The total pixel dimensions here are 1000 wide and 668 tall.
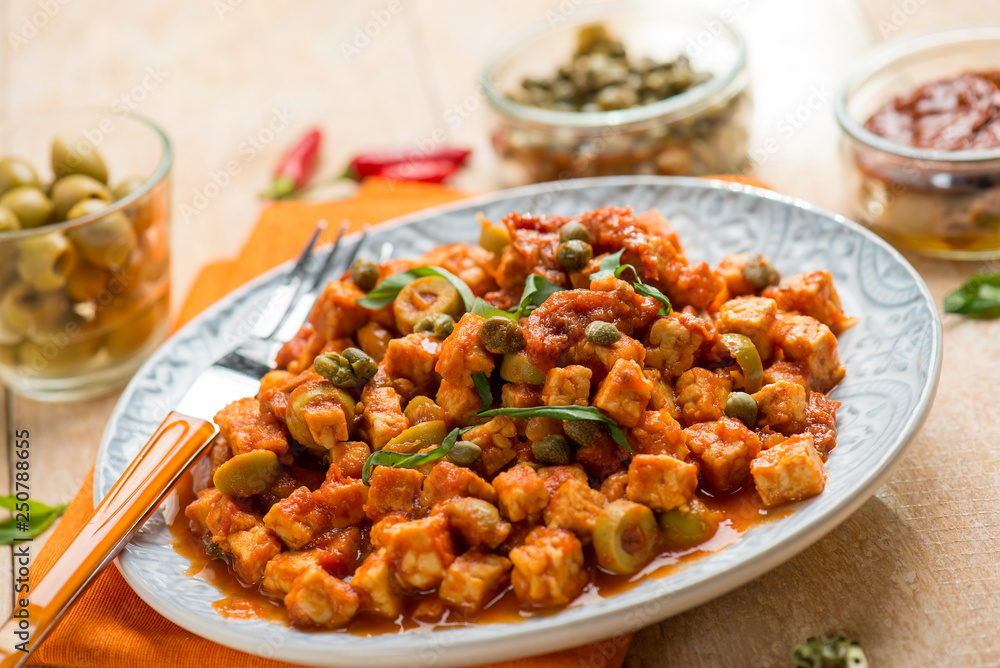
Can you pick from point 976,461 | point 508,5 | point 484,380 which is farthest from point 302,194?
point 976,461

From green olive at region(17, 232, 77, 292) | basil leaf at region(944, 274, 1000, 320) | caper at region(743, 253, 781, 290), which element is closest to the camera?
caper at region(743, 253, 781, 290)

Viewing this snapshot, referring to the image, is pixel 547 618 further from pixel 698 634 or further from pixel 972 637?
pixel 972 637

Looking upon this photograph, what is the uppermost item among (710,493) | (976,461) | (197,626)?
(197,626)

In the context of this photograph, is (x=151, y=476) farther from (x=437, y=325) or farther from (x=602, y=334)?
(x=602, y=334)

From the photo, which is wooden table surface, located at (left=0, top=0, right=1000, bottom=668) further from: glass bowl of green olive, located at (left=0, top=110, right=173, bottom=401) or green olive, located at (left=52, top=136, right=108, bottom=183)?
green olive, located at (left=52, top=136, right=108, bottom=183)

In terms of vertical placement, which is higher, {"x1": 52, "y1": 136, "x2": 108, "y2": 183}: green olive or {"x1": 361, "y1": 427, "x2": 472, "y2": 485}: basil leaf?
{"x1": 52, "y1": 136, "x2": 108, "y2": 183}: green olive

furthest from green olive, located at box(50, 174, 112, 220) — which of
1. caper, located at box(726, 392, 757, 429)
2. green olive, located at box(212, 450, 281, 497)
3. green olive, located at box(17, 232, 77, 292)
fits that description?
caper, located at box(726, 392, 757, 429)

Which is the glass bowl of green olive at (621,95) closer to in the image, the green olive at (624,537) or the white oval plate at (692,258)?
the white oval plate at (692,258)

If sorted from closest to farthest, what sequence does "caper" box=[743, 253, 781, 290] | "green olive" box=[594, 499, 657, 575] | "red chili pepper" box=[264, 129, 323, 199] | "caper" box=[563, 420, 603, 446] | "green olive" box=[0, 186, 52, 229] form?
"green olive" box=[594, 499, 657, 575] < "caper" box=[563, 420, 603, 446] < "caper" box=[743, 253, 781, 290] < "green olive" box=[0, 186, 52, 229] < "red chili pepper" box=[264, 129, 323, 199]
